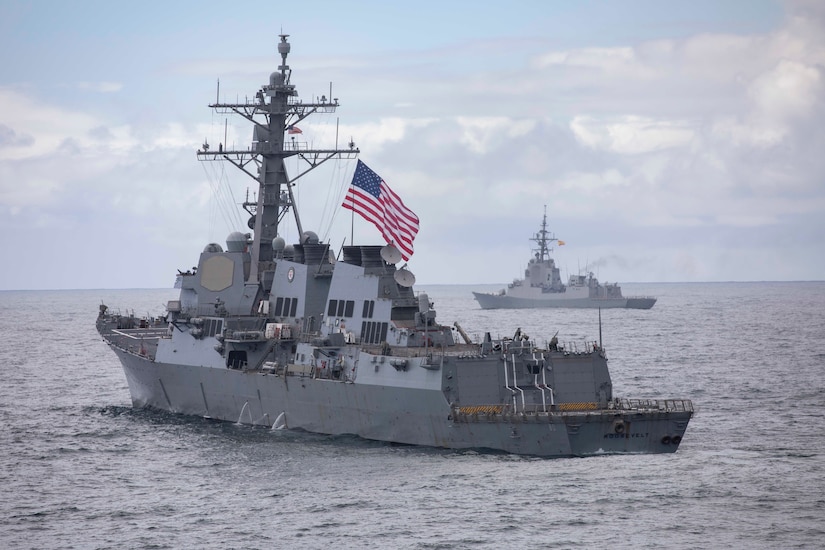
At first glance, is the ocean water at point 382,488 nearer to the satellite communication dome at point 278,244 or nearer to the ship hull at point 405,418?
the ship hull at point 405,418

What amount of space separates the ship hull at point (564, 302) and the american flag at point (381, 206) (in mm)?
114570

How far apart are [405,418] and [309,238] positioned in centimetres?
1150

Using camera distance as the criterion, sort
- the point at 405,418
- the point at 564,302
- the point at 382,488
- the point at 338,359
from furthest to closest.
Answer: the point at 564,302, the point at 338,359, the point at 405,418, the point at 382,488

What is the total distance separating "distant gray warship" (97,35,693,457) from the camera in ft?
106

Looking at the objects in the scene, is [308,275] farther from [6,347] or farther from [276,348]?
[6,347]

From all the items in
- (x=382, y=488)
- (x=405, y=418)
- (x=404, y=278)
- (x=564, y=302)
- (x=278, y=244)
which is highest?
(x=564, y=302)

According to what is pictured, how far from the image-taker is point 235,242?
4425 cm

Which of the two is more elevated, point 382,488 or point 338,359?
point 338,359

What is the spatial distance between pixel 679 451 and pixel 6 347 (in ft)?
215

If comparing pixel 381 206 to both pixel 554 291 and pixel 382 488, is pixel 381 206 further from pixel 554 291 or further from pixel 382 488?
pixel 554 291

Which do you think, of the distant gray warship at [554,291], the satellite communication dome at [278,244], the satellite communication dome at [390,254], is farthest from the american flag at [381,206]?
the distant gray warship at [554,291]

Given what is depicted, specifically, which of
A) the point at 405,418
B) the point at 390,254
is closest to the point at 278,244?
the point at 390,254

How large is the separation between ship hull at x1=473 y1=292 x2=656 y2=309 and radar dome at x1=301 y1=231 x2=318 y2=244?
109m

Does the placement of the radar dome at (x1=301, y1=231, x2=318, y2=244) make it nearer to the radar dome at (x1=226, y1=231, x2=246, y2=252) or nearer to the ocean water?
the radar dome at (x1=226, y1=231, x2=246, y2=252)
